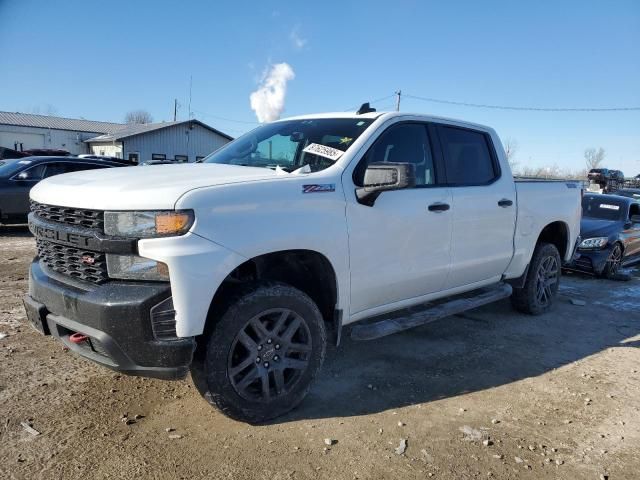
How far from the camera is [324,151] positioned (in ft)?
→ 11.7

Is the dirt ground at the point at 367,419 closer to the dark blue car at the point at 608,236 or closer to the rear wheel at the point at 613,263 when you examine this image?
the dark blue car at the point at 608,236

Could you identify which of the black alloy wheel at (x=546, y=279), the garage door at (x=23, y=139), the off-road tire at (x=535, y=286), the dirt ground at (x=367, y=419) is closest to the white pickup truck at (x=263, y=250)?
the dirt ground at (x=367, y=419)

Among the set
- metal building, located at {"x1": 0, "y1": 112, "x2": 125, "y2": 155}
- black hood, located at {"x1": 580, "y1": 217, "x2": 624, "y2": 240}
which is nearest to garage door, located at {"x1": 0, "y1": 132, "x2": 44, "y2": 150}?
metal building, located at {"x1": 0, "y1": 112, "x2": 125, "y2": 155}

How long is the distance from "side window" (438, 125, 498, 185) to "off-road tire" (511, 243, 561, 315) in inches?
50.3

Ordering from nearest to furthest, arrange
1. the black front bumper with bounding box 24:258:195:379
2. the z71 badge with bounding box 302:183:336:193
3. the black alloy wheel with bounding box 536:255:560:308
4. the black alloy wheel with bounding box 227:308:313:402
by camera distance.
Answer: the black front bumper with bounding box 24:258:195:379, the black alloy wheel with bounding box 227:308:313:402, the z71 badge with bounding box 302:183:336:193, the black alloy wheel with bounding box 536:255:560:308

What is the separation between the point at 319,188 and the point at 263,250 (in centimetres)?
58

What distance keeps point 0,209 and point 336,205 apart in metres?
9.20

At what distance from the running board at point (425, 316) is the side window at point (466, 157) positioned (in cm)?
108

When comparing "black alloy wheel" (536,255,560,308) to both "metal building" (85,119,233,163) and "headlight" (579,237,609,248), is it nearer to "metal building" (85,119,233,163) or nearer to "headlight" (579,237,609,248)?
"headlight" (579,237,609,248)

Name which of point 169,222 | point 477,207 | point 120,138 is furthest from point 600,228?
point 120,138

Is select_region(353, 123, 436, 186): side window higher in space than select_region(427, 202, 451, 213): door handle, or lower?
higher

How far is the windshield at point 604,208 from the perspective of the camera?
9242 millimetres

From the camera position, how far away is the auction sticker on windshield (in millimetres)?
3500

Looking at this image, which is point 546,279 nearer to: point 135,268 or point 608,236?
point 608,236
